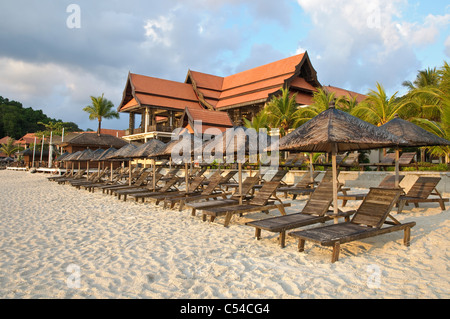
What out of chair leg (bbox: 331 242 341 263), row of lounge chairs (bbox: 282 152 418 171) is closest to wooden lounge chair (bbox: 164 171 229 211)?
chair leg (bbox: 331 242 341 263)

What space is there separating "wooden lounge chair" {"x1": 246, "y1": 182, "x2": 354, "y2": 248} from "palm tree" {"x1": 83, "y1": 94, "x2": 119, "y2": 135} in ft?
111

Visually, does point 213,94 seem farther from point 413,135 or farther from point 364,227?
point 364,227

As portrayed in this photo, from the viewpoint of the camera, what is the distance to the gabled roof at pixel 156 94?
2752cm

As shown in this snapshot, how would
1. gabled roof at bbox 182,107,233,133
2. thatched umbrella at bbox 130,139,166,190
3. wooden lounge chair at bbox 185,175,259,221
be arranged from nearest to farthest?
wooden lounge chair at bbox 185,175,259,221
thatched umbrella at bbox 130,139,166,190
gabled roof at bbox 182,107,233,133

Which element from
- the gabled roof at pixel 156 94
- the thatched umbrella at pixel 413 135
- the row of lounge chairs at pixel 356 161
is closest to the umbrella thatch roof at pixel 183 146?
the thatched umbrella at pixel 413 135

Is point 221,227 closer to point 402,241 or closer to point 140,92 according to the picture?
point 402,241

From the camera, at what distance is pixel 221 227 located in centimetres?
599

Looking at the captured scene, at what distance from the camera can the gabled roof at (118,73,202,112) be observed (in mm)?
27516

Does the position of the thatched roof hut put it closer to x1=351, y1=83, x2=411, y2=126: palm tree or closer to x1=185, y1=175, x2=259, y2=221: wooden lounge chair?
x1=351, y1=83, x2=411, y2=126: palm tree

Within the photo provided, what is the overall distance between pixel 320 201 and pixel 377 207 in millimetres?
999

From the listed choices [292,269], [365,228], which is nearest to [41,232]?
[292,269]

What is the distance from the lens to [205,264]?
12.5ft

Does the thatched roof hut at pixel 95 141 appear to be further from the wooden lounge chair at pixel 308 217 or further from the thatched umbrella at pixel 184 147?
the wooden lounge chair at pixel 308 217
